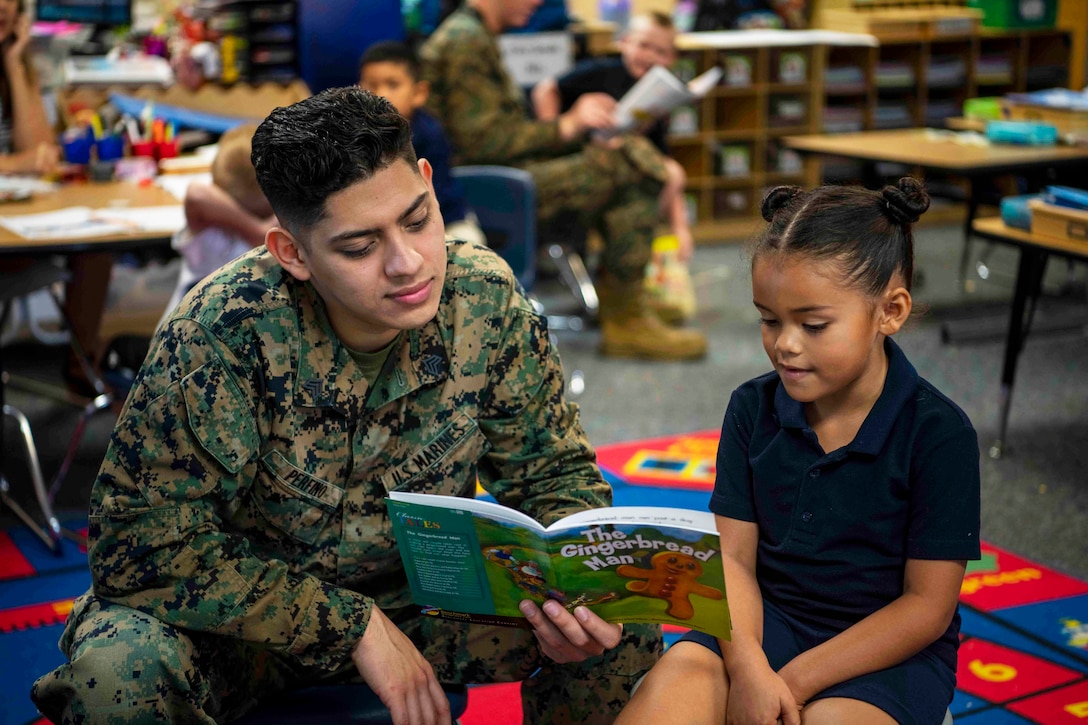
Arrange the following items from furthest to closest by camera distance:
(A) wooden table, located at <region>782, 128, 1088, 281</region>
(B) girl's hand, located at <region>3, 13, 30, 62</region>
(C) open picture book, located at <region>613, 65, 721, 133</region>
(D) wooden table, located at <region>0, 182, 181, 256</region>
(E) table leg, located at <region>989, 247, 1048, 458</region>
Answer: (A) wooden table, located at <region>782, 128, 1088, 281</region> → (C) open picture book, located at <region>613, 65, 721, 133</region> → (B) girl's hand, located at <region>3, 13, 30, 62</region> → (E) table leg, located at <region>989, 247, 1048, 458</region> → (D) wooden table, located at <region>0, 182, 181, 256</region>

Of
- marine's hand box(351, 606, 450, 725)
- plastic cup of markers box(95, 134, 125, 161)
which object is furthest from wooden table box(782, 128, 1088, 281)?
marine's hand box(351, 606, 450, 725)

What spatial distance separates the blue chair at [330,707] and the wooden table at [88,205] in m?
1.58

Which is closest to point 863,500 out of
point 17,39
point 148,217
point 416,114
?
point 148,217

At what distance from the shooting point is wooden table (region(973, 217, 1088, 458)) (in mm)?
3033

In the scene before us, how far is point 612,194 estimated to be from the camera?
4719 millimetres

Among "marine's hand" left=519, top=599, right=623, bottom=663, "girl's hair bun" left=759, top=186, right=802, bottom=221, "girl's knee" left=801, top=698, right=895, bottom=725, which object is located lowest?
"girl's knee" left=801, top=698, right=895, bottom=725

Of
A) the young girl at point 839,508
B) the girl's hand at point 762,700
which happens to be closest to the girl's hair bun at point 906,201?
the young girl at point 839,508

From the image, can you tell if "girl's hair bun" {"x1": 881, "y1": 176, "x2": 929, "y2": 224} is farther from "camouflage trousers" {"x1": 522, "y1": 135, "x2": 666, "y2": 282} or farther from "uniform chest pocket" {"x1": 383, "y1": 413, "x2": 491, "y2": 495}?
"camouflage trousers" {"x1": 522, "y1": 135, "x2": 666, "y2": 282}

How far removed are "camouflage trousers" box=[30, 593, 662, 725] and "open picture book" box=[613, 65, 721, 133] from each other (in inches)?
115

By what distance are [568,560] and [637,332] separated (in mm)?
3322

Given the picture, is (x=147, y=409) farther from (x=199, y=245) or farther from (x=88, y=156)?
(x=88, y=156)

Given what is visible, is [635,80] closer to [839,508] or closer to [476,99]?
[476,99]

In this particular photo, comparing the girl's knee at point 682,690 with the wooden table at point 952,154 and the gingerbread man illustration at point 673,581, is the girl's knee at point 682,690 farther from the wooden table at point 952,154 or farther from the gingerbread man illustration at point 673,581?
the wooden table at point 952,154

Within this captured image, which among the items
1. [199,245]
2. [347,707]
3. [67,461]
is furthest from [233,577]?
[67,461]
